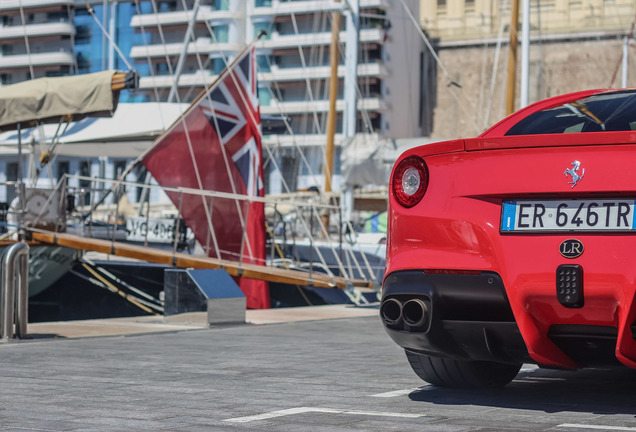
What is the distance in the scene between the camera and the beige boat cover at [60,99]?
16.5 m

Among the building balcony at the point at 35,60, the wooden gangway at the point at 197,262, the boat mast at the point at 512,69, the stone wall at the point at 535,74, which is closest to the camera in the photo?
the wooden gangway at the point at 197,262

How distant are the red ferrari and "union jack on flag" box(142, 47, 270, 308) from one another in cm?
1157

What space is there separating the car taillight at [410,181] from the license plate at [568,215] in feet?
1.27

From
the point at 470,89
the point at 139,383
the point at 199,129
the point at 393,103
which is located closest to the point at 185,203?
the point at 199,129

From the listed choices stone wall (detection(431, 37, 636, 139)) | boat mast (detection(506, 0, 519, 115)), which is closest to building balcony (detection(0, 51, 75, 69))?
stone wall (detection(431, 37, 636, 139))

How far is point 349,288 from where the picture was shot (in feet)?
49.0

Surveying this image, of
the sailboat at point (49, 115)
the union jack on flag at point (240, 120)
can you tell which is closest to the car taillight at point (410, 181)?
the sailboat at point (49, 115)

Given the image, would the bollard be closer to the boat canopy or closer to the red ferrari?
the red ferrari

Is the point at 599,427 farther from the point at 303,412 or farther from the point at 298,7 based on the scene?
the point at 298,7

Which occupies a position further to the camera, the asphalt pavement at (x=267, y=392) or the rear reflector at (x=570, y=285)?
the asphalt pavement at (x=267, y=392)

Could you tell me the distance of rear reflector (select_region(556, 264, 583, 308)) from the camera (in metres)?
4.25

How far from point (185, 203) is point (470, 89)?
64443 millimetres

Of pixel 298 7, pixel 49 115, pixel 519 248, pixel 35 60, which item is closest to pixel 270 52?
pixel 298 7

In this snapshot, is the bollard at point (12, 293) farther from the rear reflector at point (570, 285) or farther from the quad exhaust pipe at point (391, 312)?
the rear reflector at point (570, 285)
